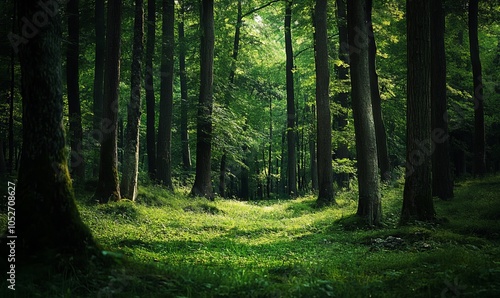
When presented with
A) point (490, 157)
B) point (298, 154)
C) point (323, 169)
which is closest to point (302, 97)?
point (298, 154)

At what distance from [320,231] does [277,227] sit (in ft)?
6.21

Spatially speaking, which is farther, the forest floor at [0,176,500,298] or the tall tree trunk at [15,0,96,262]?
the tall tree trunk at [15,0,96,262]

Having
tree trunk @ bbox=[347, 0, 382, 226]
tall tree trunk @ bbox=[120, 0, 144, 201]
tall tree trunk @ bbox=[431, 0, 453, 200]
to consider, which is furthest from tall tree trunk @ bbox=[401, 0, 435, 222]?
tall tree trunk @ bbox=[120, 0, 144, 201]

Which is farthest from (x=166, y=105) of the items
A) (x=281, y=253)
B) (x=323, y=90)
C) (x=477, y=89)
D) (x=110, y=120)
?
(x=477, y=89)

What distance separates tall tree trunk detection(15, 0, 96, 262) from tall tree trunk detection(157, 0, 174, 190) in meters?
13.9

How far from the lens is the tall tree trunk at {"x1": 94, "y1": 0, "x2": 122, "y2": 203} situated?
13062 millimetres

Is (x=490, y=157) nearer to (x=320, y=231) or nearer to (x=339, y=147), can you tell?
(x=339, y=147)

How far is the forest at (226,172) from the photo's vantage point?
197 inches

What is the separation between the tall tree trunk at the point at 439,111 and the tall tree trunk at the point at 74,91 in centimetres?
1363

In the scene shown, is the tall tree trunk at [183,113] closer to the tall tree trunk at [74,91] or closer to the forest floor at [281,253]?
the tall tree trunk at [74,91]

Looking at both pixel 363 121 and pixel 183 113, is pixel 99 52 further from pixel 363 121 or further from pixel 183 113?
pixel 363 121

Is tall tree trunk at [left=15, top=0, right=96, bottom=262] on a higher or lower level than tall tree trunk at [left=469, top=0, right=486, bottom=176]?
lower

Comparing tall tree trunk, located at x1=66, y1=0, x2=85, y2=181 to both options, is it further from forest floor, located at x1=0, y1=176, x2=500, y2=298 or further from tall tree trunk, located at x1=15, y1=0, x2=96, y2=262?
tall tree trunk, located at x1=15, y1=0, x2=96, y2=262

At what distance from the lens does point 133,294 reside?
4414 millimetres
